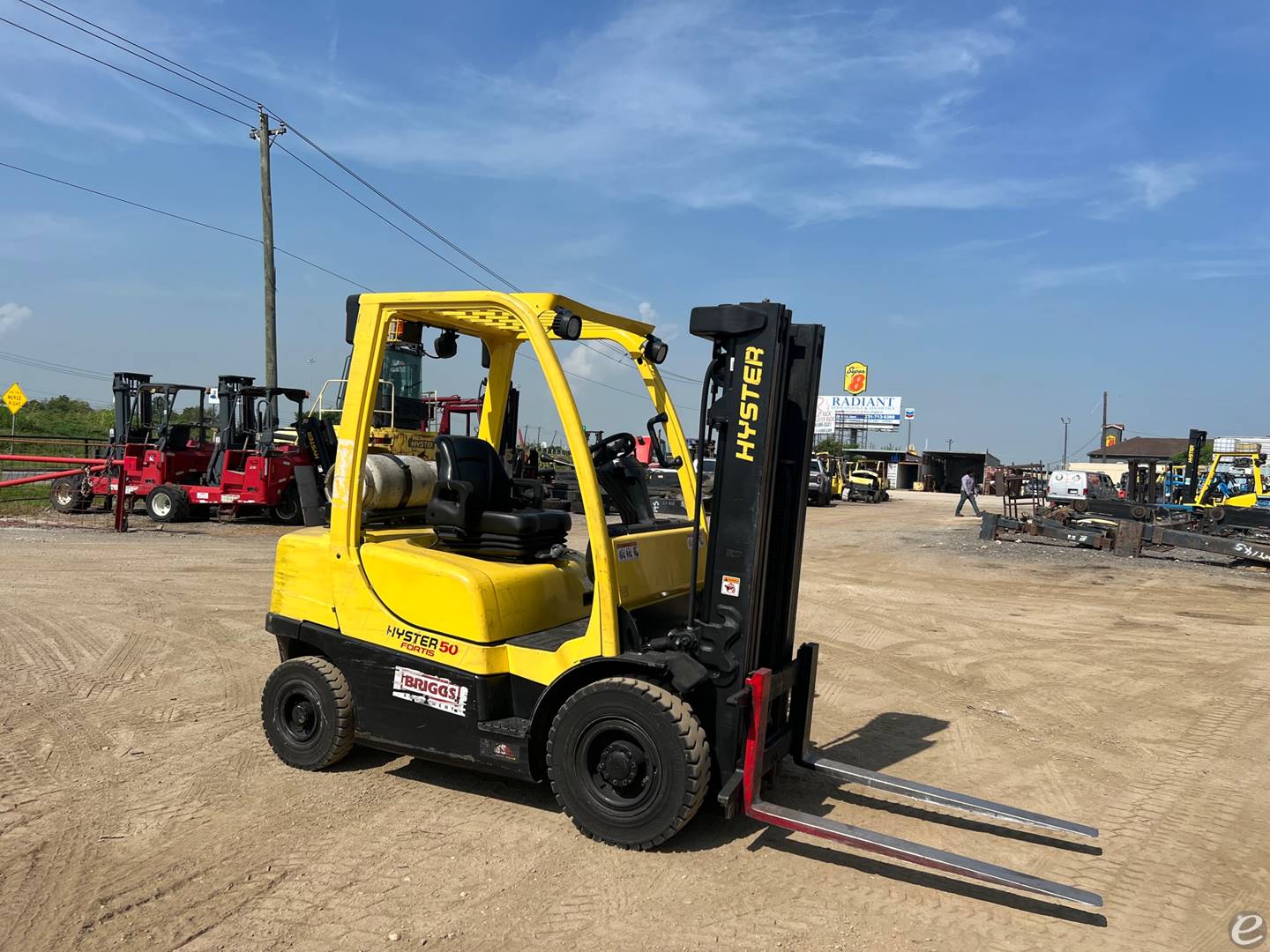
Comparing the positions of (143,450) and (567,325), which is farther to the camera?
(143,450)

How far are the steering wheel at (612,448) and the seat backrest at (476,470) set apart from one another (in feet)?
1.86

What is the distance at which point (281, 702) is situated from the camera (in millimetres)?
5012

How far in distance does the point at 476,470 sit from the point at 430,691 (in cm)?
115

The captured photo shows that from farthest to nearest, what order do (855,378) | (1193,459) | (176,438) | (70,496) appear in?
(855,378) < (1193,459) < (176,438) < (70,496)

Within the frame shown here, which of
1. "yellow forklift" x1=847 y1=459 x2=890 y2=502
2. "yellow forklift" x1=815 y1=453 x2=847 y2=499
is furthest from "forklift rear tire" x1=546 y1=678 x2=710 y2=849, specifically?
"yellow forklift" x1=847 y1=459 x2=890 y2=502

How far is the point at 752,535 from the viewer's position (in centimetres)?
415

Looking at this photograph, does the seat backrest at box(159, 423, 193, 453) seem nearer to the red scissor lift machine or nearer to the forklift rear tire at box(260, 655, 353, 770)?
the forklift rear tire at box(260, 655, 353, 770)

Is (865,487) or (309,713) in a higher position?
(865,487)

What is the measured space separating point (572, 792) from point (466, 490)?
5.12ft

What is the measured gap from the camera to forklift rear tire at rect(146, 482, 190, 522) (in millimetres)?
17656

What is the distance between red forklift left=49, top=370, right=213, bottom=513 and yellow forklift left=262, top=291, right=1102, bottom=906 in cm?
1552

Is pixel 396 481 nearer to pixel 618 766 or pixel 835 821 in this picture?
pixel 618 766

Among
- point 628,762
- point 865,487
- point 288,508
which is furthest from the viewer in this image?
point 865,487

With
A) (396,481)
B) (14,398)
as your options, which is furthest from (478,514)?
(14,398)
